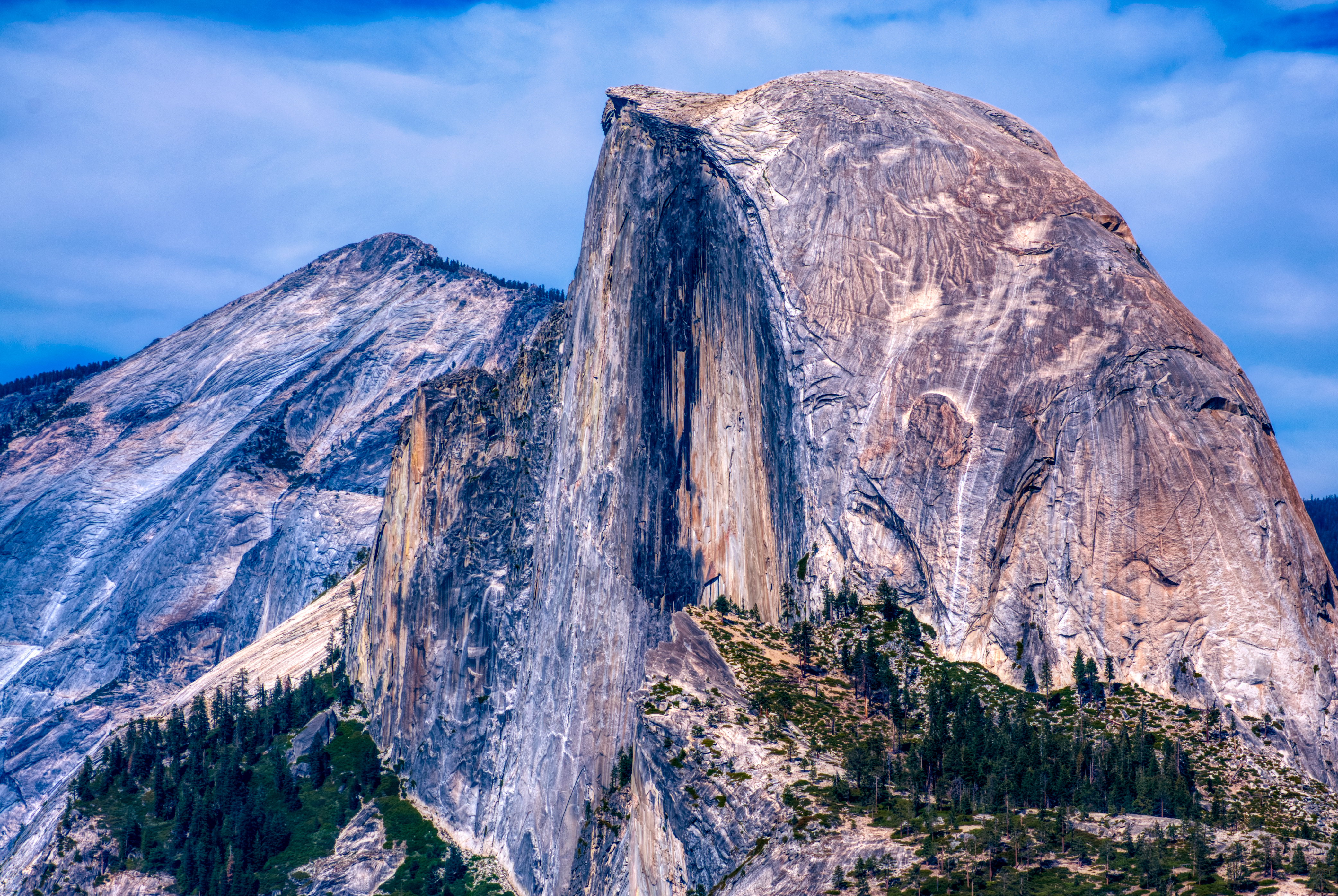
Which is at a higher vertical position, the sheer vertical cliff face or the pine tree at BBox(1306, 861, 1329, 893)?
the sheer vertical cliff face

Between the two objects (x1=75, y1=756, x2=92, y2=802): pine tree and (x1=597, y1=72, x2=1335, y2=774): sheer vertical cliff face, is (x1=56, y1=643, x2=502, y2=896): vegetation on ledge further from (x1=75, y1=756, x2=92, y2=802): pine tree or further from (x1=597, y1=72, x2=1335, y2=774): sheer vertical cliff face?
(x1=597, y1=72, x2=1335, y2=774): sheer vertical cliff face

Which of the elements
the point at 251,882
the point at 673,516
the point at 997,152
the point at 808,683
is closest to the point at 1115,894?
the point at 808,683

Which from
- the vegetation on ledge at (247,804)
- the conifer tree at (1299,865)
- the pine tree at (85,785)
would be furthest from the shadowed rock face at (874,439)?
the pine tree at (85,785)

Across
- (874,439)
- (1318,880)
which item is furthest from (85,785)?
(1318,880)

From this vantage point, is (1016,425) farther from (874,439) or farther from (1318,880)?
(1318,880)

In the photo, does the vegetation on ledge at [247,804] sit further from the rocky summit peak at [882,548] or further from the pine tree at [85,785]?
the rocky summit peak at [882,548]

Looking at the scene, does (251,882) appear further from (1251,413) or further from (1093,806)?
(1251,413)

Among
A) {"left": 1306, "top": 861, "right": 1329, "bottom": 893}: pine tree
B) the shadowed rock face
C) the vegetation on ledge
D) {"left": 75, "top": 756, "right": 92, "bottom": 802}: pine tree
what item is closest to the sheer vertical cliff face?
the shadowed rock face

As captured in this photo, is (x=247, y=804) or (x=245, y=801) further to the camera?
(x=245, y=801)

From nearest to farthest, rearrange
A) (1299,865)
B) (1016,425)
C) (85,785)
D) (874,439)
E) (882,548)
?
(1299,865)
(882,548)
(1016,425)
(874,439)
(85,785)
